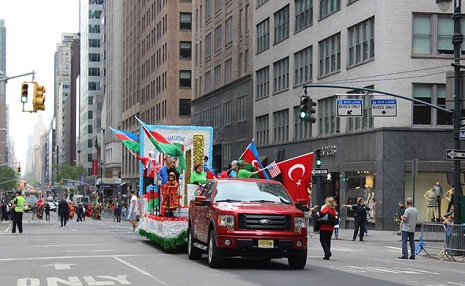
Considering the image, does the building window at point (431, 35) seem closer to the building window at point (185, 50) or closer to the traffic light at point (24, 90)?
the traffic light at point (24, 90)

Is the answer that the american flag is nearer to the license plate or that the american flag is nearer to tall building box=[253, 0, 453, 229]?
the license plate

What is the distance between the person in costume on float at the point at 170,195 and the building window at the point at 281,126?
115 feet

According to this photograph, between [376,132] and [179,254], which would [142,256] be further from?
[376,132]

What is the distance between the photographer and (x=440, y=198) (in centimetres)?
4212

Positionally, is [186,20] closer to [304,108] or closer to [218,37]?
[218,37]

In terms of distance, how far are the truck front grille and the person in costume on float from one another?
5318mm

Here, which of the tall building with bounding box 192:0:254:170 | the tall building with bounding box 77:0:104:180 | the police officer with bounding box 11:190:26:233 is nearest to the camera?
the police officer with bounding box 11:190:26:233

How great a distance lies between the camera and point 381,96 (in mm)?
41719

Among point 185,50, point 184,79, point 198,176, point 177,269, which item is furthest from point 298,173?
point 185,50

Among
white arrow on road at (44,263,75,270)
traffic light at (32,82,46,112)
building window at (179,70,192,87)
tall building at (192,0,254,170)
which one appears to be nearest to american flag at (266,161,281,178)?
white arrow on road at (44,263,75,270)

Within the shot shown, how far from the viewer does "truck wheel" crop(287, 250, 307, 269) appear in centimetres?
1777

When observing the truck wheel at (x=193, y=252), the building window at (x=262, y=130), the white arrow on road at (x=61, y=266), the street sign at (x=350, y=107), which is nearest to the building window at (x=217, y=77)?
the building window at (x=262, y=130)

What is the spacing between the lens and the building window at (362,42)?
4344cm

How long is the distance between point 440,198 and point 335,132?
27.5 ft
